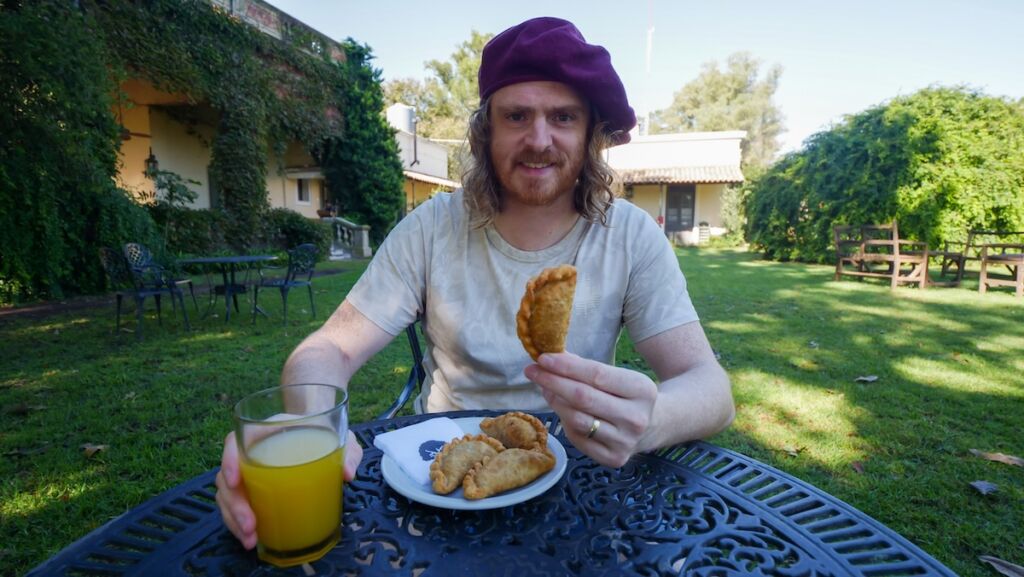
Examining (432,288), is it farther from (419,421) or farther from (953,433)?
(953,433)

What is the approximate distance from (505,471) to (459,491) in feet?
0.33

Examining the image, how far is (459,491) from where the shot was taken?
1046 millimetres

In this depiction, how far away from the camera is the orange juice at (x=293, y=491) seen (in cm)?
85

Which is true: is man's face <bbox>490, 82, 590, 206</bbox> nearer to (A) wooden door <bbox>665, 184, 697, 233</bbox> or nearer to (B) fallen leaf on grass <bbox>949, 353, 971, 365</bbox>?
(B) fallen leaf on grass <bbox>949, 353, 971, 365</bbox>

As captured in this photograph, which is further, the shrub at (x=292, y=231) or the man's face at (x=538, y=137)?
the shrub at (x=292, y=231)

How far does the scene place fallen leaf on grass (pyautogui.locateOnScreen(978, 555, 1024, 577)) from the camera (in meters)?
1.99

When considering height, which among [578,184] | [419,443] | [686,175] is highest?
[686,175]

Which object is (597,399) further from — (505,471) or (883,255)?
(883,255)

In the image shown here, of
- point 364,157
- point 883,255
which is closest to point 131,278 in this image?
point 364,157

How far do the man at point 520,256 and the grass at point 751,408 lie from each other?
1.74 m

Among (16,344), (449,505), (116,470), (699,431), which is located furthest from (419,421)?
(16,344)

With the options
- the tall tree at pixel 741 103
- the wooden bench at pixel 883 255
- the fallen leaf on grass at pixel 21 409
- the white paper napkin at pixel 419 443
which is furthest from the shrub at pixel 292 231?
the tall tree at pixel 741 103

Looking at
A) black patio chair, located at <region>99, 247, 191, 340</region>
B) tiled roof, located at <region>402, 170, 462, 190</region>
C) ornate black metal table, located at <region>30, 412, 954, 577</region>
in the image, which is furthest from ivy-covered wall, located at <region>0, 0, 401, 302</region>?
ornate black metal table, located at <region>30, 412, 954, 577</region>

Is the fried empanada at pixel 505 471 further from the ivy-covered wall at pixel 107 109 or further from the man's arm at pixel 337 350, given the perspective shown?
the ivy-covered wall at pixel 107 109
